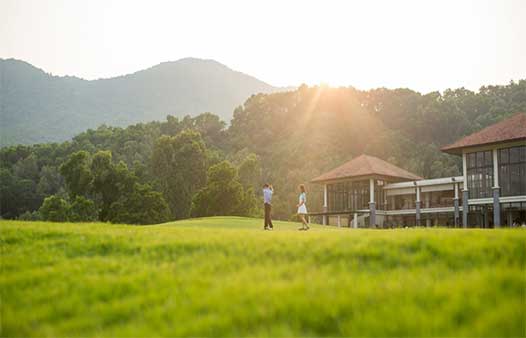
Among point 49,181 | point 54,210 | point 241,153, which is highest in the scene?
point 241,153

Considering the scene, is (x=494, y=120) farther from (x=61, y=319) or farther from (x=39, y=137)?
(x=39, y=137)

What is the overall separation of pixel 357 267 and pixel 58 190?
6422cm

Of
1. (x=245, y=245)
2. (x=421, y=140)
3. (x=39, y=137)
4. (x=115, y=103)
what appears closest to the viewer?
(x=245, y=245)

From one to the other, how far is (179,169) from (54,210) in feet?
57.7

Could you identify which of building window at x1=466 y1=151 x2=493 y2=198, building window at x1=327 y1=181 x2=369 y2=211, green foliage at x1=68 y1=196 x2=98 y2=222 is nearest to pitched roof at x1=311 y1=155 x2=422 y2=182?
building window at x1=327 y1=181 x2=369 y2=211

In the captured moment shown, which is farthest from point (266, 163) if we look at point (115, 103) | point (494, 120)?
point (115, 103)

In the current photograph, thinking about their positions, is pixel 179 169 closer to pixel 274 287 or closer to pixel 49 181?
pixel 49 181

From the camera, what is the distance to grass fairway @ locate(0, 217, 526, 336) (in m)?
6.28

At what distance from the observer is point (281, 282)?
756cm

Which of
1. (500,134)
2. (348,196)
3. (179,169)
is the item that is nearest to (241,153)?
(179,169)

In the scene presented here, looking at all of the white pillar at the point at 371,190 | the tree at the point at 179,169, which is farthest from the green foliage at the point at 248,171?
the white pillar at the point at 371,190

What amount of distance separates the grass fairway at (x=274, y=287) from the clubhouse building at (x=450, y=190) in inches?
1448

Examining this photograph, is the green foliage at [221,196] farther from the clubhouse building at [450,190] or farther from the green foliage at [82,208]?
the green foliage at [82,208]

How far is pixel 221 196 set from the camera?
178 feet
